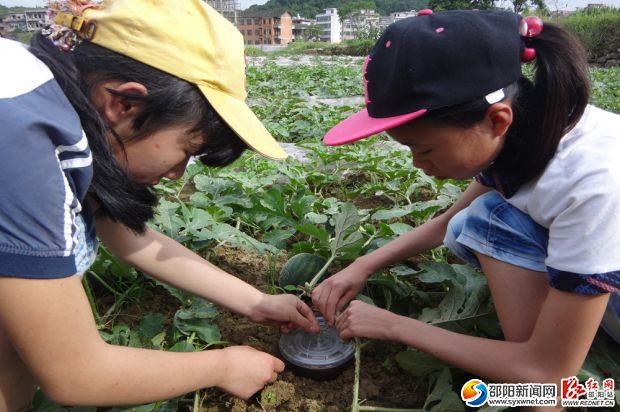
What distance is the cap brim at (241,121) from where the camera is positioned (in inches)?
34.7

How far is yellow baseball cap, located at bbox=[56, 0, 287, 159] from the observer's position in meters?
0.84

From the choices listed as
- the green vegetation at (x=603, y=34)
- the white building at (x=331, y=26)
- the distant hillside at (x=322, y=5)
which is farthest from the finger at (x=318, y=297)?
the distant hillside at (x=322, y=5)

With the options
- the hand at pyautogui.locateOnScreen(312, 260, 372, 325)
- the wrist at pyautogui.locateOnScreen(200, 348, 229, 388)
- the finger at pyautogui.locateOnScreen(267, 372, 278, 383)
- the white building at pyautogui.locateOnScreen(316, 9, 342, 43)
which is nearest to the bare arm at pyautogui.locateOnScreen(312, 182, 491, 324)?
the hand at pyautogui.locateOnScreen(312, 260, 372, 325)

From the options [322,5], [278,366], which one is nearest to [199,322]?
[278,366]

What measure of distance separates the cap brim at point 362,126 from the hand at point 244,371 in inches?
17.8

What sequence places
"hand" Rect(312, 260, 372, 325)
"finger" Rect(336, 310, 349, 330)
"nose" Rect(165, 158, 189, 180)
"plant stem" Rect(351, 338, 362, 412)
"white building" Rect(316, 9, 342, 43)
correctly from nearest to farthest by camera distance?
"nose" Rect(165, 158, 189, 180), "plant stem" Rect(351, 338, 362, 412), "finger" Rect(336, 310, 349, 330), "hand" Rect(312, 260, 372, 325), "white building" Rect(316, 9, 342, 43)

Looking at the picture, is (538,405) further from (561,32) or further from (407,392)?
(561,32)

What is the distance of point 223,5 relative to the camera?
27.3 meters

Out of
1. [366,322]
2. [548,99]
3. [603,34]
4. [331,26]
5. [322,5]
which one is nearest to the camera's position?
[548,99]

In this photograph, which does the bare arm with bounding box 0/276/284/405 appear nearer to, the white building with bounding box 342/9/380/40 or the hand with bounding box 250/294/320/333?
the hand with bounding box 250/294/320/333

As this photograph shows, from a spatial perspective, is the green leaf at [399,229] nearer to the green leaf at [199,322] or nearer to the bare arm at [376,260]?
the bare arm at [376,260]

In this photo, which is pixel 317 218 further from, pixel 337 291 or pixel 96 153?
pixel 96 153

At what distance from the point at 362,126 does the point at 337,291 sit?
470mm

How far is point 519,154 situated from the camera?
98 centimetres
